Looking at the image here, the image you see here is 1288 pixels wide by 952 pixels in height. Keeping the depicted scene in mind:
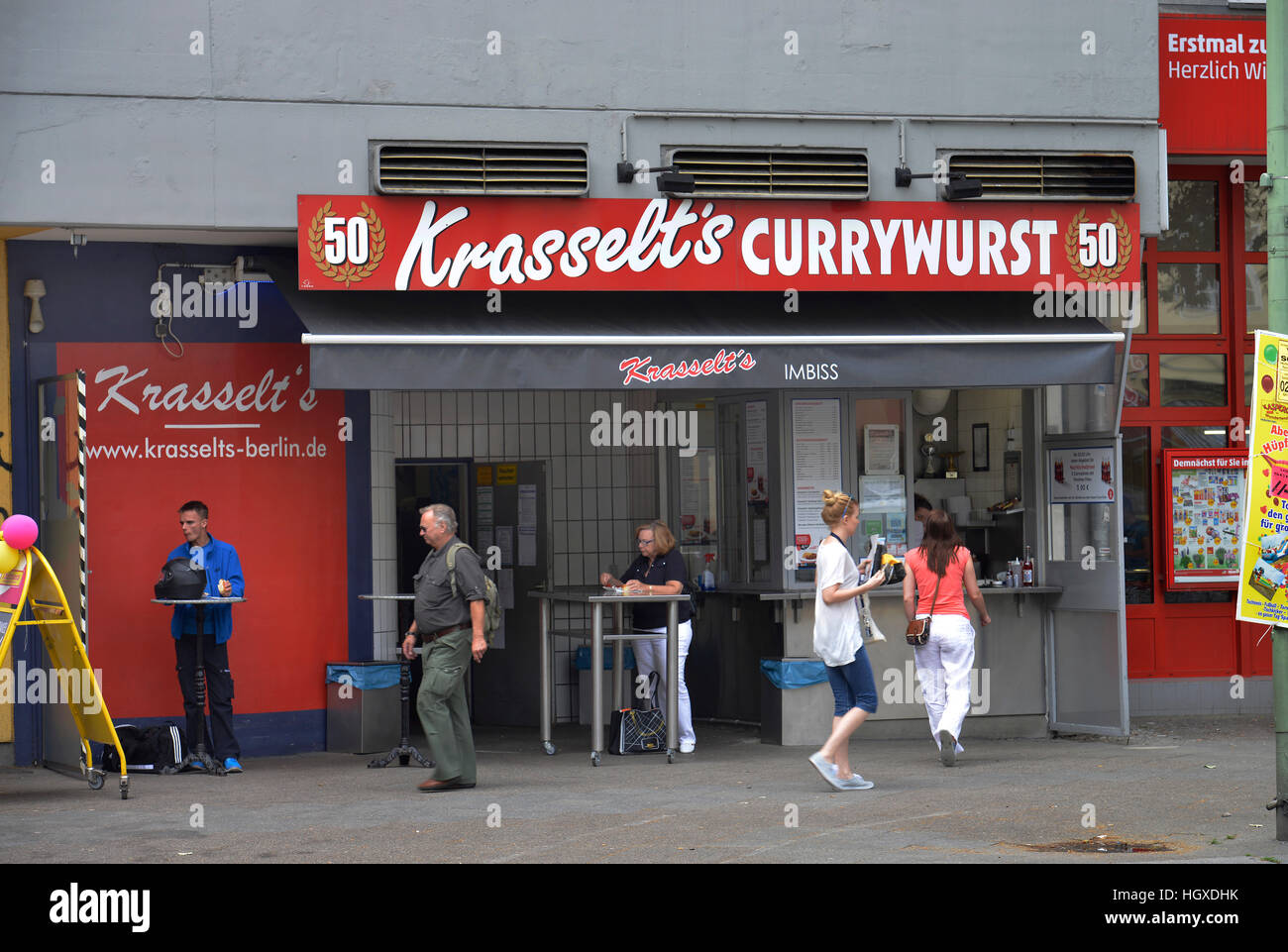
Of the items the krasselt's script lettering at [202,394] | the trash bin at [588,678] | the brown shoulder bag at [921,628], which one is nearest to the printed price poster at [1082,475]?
the brown shoulder bag at [921,628]

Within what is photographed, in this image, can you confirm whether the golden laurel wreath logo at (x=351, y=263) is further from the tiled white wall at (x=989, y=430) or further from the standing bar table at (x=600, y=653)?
the tiled white wall at (x=989, y=430)

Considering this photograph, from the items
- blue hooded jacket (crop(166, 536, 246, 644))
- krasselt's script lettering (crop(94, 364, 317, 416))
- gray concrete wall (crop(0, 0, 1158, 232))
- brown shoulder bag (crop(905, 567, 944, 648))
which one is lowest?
brown shoulder bag (crop(905, 567, 944, 648))

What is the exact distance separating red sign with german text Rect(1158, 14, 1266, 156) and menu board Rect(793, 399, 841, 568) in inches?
151

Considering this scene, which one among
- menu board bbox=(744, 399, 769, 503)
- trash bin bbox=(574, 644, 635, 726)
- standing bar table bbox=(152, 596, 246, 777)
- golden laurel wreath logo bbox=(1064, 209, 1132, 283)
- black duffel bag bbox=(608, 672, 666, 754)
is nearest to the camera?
standing bar table bbox=(152, 596, 246, 777)

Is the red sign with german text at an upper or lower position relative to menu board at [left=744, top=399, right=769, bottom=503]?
upper

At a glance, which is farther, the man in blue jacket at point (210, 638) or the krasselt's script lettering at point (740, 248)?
the krasselt's script lettering at point (740, 248)

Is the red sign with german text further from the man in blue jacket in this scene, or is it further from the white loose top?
the man in blue jacket

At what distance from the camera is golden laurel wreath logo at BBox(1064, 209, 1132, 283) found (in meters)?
12.6

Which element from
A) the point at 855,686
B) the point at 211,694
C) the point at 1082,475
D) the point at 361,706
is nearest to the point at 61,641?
the point at 211,694

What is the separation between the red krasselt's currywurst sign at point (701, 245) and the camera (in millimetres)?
11492

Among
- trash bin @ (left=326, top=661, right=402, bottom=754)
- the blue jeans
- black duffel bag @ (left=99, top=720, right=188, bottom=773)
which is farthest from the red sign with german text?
black duffel bag @ (left=99, top=720, right=188, bottom=773)

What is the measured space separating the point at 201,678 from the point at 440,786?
7.22ft

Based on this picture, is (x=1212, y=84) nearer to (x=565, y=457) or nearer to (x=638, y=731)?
(x=565, y=457)

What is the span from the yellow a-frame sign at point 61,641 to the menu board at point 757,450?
17.6ft
